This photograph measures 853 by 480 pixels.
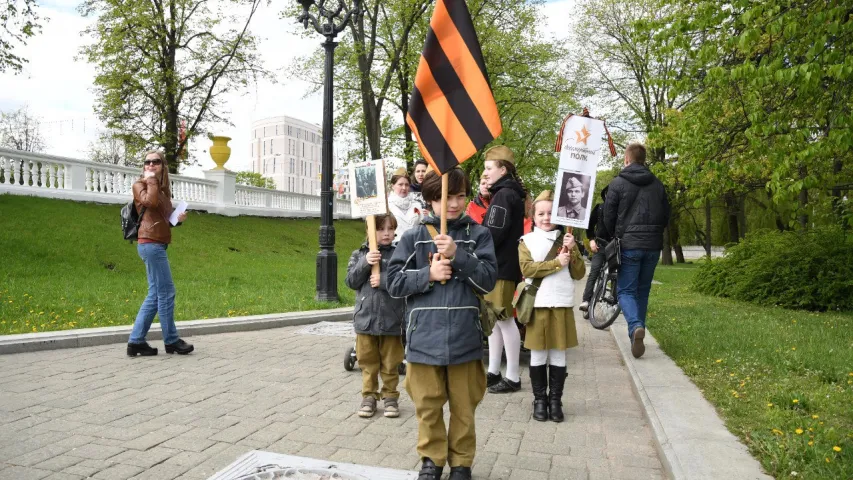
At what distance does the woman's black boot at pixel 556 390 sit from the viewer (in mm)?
4832

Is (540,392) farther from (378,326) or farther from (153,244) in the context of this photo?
(153,244)

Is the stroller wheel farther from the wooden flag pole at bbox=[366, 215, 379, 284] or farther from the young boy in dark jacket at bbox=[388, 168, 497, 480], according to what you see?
the young boy in dark jacket at bbox=[388, 168, 497, 480]

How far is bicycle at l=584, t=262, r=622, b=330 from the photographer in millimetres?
8159

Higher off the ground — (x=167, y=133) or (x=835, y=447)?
(x=167, y=133)

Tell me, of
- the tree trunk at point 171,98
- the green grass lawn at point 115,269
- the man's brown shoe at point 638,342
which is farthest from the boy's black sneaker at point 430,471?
the tree trunk at point 171,98

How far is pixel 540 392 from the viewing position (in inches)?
193

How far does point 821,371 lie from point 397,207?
4.09 m

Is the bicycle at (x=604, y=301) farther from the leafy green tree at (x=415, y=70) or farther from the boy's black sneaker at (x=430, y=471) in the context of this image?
the leafy green tree at (x=415, y=70)

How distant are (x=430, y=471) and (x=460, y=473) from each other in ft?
0.55

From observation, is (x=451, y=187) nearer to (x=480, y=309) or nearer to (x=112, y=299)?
(x=480, y=309)

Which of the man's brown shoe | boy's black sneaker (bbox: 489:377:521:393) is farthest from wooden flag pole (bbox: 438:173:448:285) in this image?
the man's brown shoe

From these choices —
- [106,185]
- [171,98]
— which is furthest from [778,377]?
[171,98]

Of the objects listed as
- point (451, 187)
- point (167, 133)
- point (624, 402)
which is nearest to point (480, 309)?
point (451, 187)

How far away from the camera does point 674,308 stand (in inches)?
452
